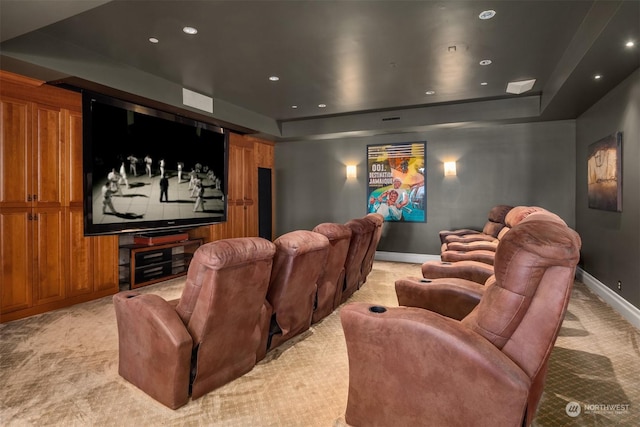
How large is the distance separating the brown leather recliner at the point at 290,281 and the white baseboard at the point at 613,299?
9.97ft

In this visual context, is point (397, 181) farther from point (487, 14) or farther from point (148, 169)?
point (148, 169)

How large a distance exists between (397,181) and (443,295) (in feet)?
14.5

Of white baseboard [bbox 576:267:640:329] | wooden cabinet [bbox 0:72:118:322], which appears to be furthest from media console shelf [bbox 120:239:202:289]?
white baseboard [bbox 576:267:640:329]

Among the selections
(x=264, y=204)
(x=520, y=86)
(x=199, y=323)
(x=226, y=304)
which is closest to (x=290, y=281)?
(x=226, y=304)

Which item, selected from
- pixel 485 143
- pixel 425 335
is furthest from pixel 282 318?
pixel 485 143

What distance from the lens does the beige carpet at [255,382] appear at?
6.18ft

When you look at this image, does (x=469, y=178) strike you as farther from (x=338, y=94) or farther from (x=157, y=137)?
(x=157, y=137)

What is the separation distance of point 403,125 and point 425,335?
5.26 meters

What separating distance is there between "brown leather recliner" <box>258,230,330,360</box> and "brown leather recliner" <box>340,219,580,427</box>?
82 centimetres

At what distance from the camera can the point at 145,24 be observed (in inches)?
122

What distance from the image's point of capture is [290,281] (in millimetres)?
2426

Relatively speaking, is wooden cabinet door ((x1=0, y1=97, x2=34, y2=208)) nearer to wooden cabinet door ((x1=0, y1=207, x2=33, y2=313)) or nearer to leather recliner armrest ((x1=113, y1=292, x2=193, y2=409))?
wooden cabinet door ((x1=0, y1=207, x2=33, y2=313))

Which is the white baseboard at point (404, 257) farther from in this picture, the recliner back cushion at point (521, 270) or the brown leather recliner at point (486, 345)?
the recliner back cushion at point (521, 270)

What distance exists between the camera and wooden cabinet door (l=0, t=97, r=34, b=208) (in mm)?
3373
